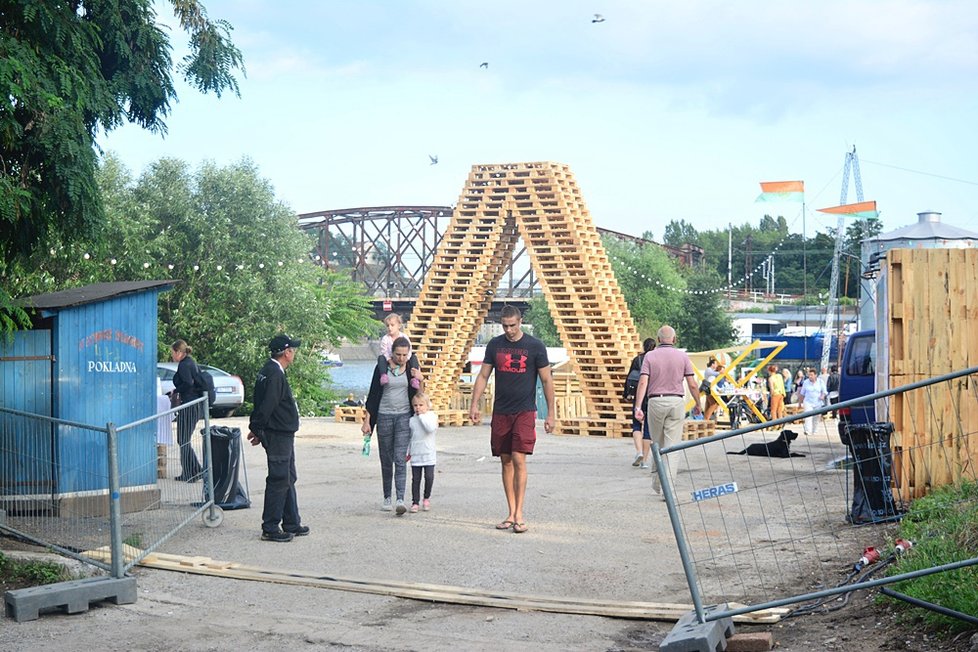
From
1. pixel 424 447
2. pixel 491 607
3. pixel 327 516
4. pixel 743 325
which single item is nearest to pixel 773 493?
pixel 424 447

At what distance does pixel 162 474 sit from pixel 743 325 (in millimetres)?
88382

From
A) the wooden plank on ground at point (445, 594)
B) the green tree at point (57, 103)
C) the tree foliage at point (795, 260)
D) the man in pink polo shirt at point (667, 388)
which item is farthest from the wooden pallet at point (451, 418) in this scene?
the tree foliage at point (795, 260)

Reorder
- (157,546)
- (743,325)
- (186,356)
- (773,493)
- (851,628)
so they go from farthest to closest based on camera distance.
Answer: (743,325) < (186,356) < (773,493) < (157,546) < (851,628)

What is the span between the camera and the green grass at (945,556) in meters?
6.38

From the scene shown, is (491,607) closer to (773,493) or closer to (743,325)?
(773,493)

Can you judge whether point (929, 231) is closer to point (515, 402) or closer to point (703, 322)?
point (515, 402)

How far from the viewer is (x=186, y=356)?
15.9 metres

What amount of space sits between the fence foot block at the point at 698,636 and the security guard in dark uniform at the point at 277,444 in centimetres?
455

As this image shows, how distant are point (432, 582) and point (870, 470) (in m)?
4.18

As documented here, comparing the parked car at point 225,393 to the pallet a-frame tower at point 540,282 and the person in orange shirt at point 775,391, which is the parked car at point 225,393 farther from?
the person in orange shirt at point 775,391

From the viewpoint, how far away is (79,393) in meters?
11.4

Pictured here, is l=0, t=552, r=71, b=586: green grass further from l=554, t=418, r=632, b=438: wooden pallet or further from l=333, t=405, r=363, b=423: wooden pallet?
l=333, t=405, r=363, b=423: wooden pallet

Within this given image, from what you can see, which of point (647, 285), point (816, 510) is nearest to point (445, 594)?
point (816, 510)

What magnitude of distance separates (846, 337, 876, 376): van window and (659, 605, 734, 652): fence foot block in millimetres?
12212
